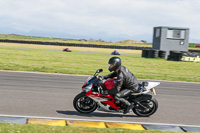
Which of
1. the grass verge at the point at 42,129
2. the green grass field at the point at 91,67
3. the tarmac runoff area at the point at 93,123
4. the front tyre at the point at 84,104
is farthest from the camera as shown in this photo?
the green grass field at the point at 91,67

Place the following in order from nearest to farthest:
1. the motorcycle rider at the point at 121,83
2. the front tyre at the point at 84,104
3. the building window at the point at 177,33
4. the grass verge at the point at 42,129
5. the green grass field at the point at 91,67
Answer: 1. the grass verge at the point at 42,129
2. the motorcycle rider at the point at 121,83
3. the front tyre at the point at 84,104
4. the green grass field at the point at 91,67
5. the building window at the point at 177,33

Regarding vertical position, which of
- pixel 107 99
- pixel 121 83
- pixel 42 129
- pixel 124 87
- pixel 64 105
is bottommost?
pixel 64 105

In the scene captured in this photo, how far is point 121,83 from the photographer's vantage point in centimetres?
713

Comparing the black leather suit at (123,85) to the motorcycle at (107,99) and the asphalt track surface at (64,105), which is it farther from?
the asphalt track surface at (64,105)

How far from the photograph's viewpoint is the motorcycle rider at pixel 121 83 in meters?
7.13

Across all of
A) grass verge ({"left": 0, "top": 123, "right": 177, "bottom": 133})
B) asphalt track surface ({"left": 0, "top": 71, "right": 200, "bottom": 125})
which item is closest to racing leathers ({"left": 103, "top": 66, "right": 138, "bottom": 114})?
asphalt track surface ({"left": 0, "top": 71, "right": 200, "bottom": 125})

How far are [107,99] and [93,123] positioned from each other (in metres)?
1.02

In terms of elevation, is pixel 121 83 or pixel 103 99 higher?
pixel 121 83

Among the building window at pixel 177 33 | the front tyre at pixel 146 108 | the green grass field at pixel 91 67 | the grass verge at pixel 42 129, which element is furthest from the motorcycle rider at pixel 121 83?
the building window at pixel 177 33

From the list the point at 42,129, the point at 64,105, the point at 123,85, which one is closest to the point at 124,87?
the point at 123,85

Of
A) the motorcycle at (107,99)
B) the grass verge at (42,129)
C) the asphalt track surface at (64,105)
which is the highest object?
the motorcycle at (107,99)

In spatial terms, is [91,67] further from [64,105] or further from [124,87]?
[124,87]

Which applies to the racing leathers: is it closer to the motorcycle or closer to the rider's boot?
the rider's boot

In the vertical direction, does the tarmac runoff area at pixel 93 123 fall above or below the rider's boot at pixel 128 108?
below
